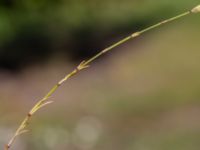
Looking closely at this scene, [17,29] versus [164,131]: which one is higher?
[17,29]

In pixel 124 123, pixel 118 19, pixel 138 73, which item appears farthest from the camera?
pixel 118 19

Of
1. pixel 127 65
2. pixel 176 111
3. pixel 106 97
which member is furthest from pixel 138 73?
pixel 176 111

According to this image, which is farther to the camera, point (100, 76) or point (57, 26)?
point (57, 26)

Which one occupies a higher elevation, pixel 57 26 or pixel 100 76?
pixel 57 26

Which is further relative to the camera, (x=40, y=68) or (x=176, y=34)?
(x=176, y=34)

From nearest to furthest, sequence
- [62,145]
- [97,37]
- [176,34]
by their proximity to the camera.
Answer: [62,145], [176,34], [97,37]

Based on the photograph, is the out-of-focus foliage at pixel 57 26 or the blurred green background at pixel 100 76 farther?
the out-of-focus foliage at pixel 57 26

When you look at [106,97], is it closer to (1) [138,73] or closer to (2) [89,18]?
(1) [138,73]

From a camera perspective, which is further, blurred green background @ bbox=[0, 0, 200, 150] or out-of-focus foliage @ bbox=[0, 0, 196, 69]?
out-of-focus foliage @ bbox=[0, 0, 196, 69]
